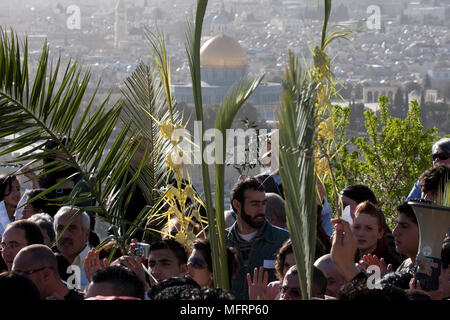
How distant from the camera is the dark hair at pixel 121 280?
2445 millimetres

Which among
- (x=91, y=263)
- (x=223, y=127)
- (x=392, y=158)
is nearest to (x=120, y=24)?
(x=392, y=158)

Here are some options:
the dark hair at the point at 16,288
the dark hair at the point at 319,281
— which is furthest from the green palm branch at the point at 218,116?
the dark hair at the point at 16,288

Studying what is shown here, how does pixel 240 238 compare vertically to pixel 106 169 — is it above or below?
below

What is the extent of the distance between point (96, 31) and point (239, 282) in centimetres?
9709

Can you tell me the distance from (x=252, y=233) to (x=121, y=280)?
1.13 m

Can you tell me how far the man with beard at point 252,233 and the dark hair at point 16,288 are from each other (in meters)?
1.23

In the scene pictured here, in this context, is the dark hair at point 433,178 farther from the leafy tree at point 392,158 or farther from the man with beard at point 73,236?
the leafy tree at point 392,158

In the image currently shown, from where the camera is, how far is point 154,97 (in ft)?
12.9

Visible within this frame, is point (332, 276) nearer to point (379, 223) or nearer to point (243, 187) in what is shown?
point (379, 223)

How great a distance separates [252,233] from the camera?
138 inches

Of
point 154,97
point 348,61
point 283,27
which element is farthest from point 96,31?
point 154,97
